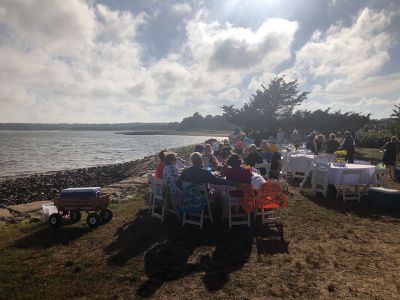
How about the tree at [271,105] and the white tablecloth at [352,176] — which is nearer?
the white tablecloth at [352,176]

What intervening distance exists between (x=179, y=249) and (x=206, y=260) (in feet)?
2.51

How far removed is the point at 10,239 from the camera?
8.03 m

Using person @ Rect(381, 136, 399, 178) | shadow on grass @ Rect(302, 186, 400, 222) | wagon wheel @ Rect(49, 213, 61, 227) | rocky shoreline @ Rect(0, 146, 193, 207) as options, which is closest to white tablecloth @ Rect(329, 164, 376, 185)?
shadow on grass @ Rect(302, 186, 400, 222)

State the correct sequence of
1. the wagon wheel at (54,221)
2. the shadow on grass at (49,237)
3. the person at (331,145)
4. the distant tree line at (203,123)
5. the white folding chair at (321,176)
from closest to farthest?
the shadow on grass at (49,237) < the wagon wheel at (54,221) < the white folding chair at (321,176) < the person at (331,145) < the distant tree line at (203,123)

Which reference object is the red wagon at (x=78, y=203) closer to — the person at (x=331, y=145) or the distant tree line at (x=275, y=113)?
the person at (x=331, y=145)

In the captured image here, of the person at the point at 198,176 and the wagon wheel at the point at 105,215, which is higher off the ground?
the person at the point at 198,176

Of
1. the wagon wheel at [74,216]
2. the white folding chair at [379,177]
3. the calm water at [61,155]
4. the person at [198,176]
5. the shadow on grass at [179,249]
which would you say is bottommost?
the calm water at [61,155]

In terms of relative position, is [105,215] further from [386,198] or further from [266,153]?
[386,198]

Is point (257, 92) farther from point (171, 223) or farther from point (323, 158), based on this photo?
point (171, 223)

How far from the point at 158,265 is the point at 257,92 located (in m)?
41.5

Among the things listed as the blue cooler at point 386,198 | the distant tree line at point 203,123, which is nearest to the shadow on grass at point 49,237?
the blue cooler at point 386,198

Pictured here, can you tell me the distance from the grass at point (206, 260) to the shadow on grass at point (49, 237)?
0.08 ft

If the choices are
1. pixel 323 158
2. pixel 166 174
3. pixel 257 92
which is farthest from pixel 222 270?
pixel 257 92

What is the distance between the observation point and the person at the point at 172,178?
839 centimetres
